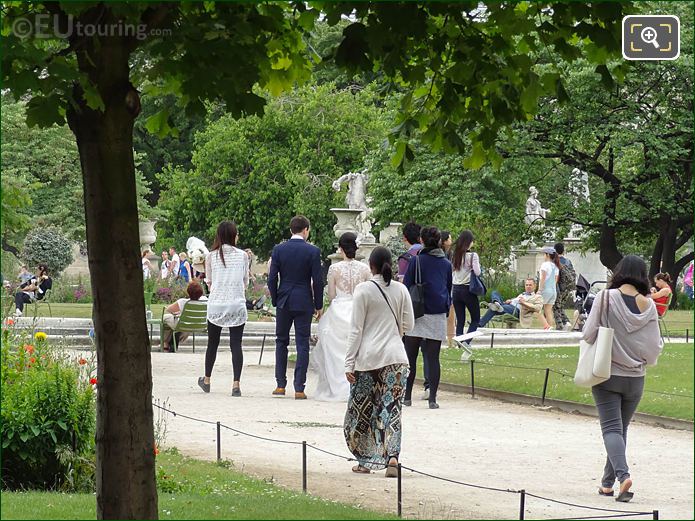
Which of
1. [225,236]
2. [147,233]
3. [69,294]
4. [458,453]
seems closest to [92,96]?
[458,453]

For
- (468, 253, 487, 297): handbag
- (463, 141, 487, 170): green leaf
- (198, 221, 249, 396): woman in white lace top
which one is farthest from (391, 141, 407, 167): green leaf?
(468, 253, 487, 297): handbag

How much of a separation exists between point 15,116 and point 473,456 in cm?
4014

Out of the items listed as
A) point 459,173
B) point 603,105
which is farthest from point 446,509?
point 459,173

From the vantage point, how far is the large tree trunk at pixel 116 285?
658 centimetres

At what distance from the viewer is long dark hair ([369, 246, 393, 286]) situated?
32.5 feet

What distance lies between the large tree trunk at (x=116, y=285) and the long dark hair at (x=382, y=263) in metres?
3.41

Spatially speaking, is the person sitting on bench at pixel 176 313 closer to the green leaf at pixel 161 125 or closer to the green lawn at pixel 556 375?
the green lawn at pixel 556 375

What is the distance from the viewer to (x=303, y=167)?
164 feet

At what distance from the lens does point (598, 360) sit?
8.78 metres

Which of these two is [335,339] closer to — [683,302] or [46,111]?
[46,111]

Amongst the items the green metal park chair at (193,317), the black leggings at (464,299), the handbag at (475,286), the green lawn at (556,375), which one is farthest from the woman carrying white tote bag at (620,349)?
the green metal park chair at (193,317)

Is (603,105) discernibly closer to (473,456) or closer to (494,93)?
(473,456)

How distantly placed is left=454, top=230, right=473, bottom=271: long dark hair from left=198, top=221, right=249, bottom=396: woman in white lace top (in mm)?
A: 5021

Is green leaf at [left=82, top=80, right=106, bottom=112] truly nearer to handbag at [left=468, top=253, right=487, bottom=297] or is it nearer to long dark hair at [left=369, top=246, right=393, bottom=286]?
long dark hair at [left=369, top=246, right=393, bottom=286]
